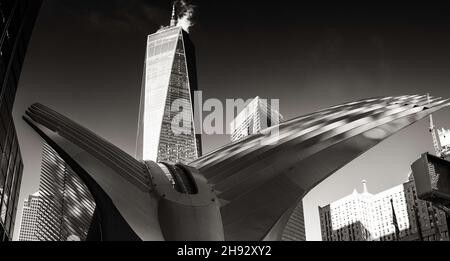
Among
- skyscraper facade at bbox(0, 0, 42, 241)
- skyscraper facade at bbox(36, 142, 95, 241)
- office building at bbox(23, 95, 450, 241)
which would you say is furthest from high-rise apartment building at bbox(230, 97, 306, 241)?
office building at bbox(23, 95, 450, 241)

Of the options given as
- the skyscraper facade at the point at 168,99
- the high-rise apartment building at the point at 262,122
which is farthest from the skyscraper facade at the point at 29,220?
Answer: the high-rise apartment building at the point at 262,122

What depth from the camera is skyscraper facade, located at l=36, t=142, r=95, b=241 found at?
62.4 meters

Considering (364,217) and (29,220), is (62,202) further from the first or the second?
(29,220)

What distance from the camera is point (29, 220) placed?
165 m

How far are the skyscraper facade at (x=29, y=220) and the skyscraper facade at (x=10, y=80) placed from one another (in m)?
127

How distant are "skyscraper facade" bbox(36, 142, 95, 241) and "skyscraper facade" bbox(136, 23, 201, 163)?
216 ft

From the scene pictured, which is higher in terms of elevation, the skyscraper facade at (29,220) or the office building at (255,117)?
the office building at (255,117)

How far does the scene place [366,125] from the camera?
65.8 ft

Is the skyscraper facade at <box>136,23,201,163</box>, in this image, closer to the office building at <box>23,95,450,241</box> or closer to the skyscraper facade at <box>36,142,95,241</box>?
the skyscraper facade at <box>36,142,95,241</box>

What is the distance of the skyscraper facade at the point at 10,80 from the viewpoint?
25.8 m

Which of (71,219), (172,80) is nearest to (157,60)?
(172,80)

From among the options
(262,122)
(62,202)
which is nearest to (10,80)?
(62,202)

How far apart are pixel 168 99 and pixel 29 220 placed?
66271 mm

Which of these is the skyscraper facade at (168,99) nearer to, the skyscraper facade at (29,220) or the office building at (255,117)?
the office building at (255,117)
